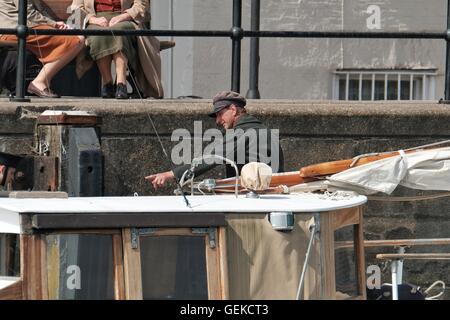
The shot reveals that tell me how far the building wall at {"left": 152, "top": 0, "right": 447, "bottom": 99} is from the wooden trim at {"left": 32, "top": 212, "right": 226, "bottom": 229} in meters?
7.35

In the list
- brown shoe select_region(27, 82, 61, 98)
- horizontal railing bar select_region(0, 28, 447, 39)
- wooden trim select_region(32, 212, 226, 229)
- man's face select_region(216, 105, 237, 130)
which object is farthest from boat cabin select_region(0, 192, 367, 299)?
brown shoe select_region(27, 82, 61, 98)

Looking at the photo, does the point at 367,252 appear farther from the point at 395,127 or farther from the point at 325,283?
the point at 325,283

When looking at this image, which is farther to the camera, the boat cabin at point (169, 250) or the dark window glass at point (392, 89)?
the dark window glass at point (392, 89)

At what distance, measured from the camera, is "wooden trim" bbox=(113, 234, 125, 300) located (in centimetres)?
559

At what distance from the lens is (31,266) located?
557cm

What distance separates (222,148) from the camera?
7.75 m

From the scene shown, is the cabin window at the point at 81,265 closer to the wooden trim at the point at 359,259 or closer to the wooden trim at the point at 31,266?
the wooden trim at the point at 31,266

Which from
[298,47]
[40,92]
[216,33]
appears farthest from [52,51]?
[298,47]

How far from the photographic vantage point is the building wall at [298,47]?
13.1m

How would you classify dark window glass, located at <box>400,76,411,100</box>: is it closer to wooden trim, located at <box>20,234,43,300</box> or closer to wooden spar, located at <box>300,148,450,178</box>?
wooden spar, located at <box>300,148,450,178</box>

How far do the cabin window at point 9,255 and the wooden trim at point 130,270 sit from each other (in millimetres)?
680

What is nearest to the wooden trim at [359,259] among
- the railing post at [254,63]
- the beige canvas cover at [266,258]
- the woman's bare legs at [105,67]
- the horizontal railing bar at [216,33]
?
the beige canvas cover at [266,258]

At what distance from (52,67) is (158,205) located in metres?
3.76
